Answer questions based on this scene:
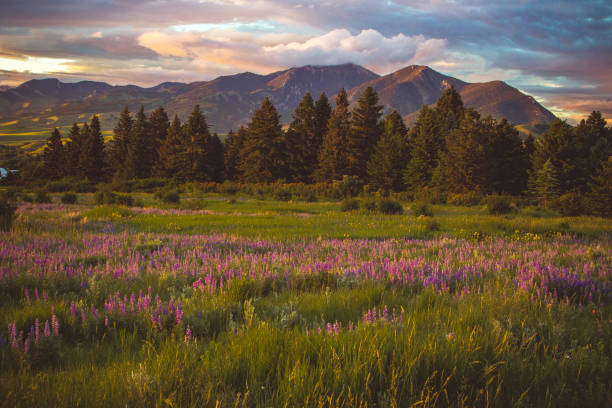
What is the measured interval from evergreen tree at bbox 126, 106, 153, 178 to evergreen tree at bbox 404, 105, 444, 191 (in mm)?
56797

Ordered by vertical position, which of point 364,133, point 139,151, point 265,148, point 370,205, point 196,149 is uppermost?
point 364,133

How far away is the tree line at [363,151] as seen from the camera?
2050 inches

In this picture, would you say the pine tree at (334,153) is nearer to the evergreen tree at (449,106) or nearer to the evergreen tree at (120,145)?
the evergreen tree at (449,106)

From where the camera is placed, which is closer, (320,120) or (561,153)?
(561,153)

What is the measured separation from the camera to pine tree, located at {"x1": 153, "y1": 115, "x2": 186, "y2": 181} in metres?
69.5

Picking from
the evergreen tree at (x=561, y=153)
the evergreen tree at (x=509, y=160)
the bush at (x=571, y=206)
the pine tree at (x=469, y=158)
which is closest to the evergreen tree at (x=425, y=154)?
the pine tree at (x=469, y=158)

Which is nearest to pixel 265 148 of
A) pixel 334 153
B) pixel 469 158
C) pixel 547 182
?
pixel 334 153

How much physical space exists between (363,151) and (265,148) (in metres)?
20.9

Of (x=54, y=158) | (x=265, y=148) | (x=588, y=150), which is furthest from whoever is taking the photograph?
(x=54, y=158)

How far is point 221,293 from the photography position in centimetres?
396

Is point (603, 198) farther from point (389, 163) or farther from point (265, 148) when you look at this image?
point (265, 148)

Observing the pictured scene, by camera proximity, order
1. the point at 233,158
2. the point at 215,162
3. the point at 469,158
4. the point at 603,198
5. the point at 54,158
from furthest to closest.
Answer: the point at 54,158, the point at 233,158, the point at 215,162, the point at 469,158, the point at 603,198

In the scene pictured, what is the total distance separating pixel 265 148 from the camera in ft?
231

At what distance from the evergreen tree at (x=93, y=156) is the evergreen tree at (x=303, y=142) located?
45.6 meters
